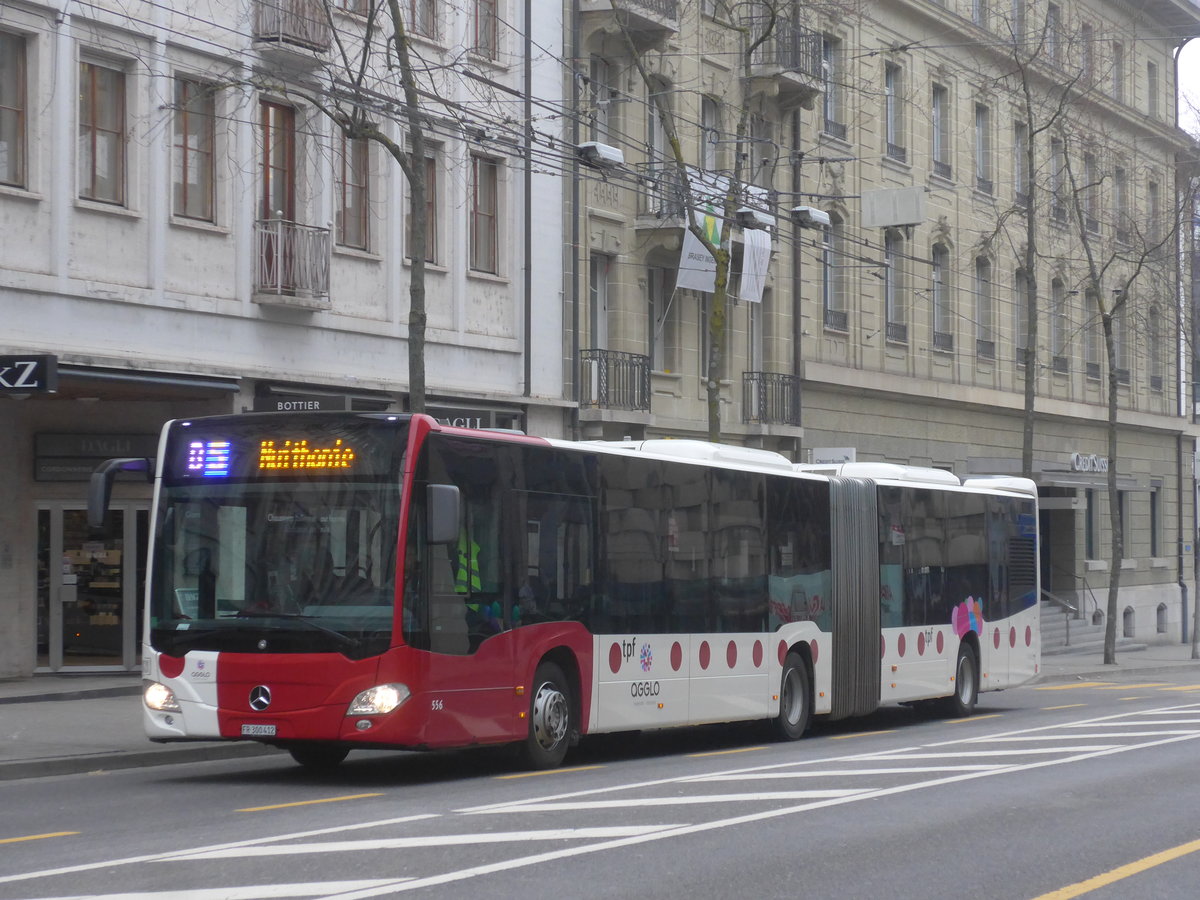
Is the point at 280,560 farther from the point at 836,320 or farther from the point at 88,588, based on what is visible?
the point at 836,320

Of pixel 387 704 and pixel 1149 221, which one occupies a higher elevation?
pixel 1149 221

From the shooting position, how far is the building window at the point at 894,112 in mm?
40594

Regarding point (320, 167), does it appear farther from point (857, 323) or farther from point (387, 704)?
point (857, 323)

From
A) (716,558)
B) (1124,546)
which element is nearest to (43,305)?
(716,558)

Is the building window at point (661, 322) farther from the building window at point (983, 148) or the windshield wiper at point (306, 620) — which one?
the windshield wiper at point (306, 620)

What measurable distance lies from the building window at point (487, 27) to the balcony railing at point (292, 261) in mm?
5001

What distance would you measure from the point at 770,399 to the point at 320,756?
2123cm

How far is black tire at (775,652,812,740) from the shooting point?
1945cm

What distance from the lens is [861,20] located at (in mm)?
38406

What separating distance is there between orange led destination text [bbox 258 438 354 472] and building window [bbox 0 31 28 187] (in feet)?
28.4

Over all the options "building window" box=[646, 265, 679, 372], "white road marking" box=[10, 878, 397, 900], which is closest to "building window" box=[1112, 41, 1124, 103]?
"building window" box=[646, 265, 679, 372]

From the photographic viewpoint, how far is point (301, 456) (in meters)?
13.9

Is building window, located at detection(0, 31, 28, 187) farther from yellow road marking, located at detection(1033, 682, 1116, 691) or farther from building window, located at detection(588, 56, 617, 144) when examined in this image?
yellow road marking, located at detection(1033, 682, 1116, 691)

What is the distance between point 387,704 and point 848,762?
174 inches
